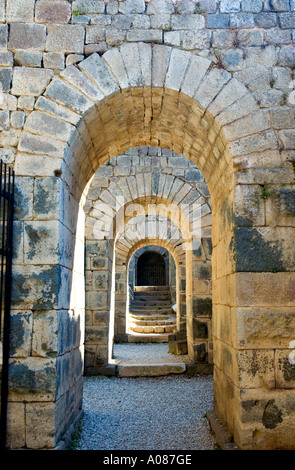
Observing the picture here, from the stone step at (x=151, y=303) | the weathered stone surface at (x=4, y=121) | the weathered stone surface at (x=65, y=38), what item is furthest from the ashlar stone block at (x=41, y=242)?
the stone step at (x=151, y=303)

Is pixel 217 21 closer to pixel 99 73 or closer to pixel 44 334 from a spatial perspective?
pixel 99 73

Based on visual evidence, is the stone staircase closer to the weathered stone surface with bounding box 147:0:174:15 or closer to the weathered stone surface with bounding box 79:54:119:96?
the weathered stone surface with bounding box 79:54:119:96

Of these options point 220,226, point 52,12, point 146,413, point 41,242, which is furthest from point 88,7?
point 146,413

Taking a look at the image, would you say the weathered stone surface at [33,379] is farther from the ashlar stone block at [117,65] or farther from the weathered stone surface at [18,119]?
the ashlar stone block at [117,65]

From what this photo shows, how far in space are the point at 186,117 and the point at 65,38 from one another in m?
1.35

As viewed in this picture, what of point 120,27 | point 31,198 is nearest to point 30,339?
point 31,198

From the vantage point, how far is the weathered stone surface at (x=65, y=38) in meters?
3.66

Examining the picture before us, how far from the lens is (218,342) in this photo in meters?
4.24

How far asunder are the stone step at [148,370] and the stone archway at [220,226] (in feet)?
10.8

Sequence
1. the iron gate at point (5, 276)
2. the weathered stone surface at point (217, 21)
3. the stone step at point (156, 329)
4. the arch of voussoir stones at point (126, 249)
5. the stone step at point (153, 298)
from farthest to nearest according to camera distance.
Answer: the stone step at point (153, 298) < the stone step at point (156, 329) < the arch of voussoir stones at point (126, 249) < the weathered stone surface at point (217, 21) < the iron gate at point (5, 276)

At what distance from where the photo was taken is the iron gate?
314cm

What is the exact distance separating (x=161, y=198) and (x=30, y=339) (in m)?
4.93

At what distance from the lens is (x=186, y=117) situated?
407 centimetres

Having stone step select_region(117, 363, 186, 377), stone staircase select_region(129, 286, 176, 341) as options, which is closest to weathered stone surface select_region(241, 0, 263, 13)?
stone step select_region(117, 363, 186, 377)
